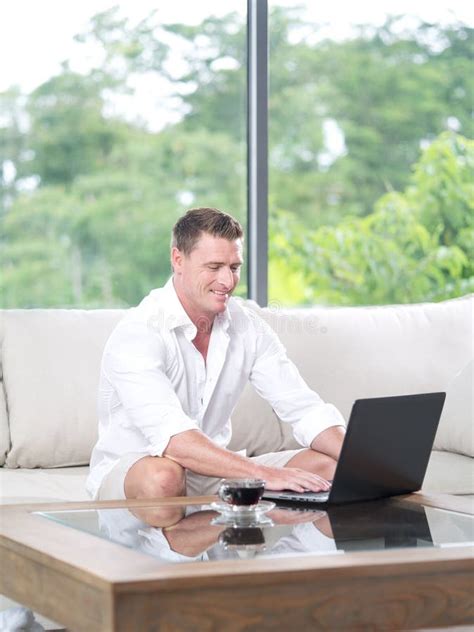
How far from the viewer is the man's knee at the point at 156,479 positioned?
2367 mm

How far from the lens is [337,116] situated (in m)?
6.25

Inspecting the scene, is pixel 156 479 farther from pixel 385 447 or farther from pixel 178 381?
pixel 385 447

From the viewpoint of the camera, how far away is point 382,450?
213 centimetres

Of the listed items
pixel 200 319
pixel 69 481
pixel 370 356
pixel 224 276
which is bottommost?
pixel 69 481

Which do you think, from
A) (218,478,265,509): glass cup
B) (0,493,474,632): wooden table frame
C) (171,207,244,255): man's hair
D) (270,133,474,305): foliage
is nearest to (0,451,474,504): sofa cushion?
(171,207,244,255): man's hair

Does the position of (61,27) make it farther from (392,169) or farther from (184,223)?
(392,169)

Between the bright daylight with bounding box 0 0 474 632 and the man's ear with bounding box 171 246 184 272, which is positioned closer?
the bright daylight with bounding box 0 0 474 632

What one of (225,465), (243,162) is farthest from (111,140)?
(225,465)

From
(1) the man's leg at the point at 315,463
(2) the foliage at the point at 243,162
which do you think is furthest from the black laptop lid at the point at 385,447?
(2) the foliage at the point at 243,162

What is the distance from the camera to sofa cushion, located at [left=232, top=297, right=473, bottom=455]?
3.32 m

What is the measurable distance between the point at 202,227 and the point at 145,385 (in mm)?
423

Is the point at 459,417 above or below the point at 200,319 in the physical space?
below

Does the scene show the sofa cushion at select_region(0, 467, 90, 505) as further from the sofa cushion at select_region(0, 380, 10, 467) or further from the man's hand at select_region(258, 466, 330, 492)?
the man's hand at select_region(258, 466, 330, 492)

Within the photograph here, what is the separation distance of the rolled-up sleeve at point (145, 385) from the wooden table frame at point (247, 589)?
737 mm
